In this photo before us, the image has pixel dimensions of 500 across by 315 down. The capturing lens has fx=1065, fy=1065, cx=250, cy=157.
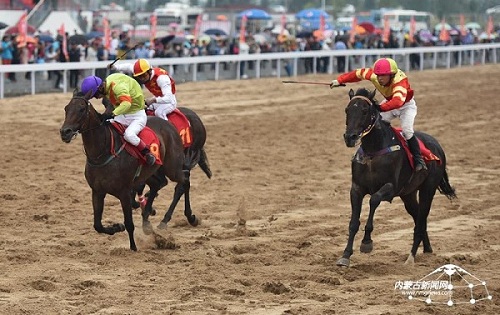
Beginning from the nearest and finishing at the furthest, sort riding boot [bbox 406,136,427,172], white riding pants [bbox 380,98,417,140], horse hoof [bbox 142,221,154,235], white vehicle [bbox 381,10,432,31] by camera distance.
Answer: riding boot [bbox 406,136,427,172], white riding pants [bbox 380,98,417,140], horse hoof [bbox 142,221,154,235], white vehicle [bbox 381,10,432,31]

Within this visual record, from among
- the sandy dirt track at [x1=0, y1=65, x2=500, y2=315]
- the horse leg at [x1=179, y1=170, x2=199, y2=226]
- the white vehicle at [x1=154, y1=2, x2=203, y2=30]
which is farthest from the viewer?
the white vehicle at [x1=154, y1=2, x2=203, y2=30]

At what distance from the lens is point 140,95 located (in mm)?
10820

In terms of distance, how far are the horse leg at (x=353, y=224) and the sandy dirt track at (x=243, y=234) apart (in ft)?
0.42

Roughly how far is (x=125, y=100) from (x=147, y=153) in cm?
60

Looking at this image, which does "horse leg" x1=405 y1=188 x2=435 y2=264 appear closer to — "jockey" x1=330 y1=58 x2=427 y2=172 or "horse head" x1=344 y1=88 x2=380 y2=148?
"jockey" x1=330 y1=58 x2=427 y2=172

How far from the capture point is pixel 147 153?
10.6 meters

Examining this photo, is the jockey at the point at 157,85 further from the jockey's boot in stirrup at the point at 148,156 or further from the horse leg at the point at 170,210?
the jockey's boot in stirrup at the point at 148,156

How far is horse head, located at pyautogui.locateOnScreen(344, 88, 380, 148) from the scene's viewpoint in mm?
9422

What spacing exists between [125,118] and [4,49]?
16724mm

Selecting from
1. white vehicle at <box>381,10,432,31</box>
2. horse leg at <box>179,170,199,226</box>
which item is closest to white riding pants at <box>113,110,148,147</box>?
horse leg at <box>179,170,199,226</box>

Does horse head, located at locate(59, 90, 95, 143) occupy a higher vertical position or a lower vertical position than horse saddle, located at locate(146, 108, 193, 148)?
higher

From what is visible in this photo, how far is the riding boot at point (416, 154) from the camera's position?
33.2 ft

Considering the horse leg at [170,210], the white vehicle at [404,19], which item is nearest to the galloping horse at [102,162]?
the horse leg at [170,210]

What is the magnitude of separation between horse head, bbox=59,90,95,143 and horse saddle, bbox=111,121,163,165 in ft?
1.50
